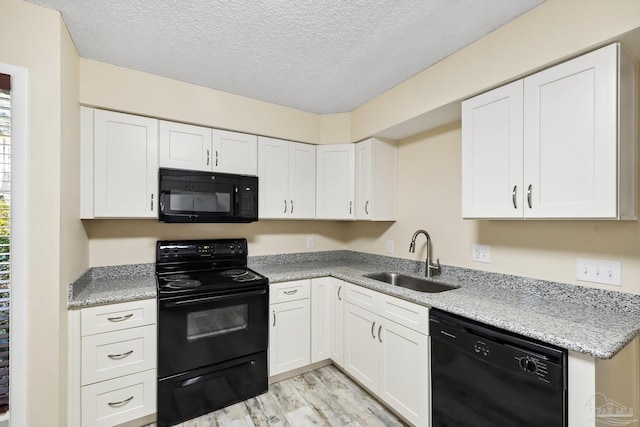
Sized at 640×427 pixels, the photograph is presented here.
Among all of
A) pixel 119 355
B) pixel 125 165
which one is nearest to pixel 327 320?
pixel 119 355

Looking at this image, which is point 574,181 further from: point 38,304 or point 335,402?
point 38,304

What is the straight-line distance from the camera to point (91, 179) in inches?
77.5

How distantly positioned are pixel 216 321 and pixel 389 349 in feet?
4.04

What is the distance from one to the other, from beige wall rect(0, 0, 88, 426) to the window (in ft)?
0.32

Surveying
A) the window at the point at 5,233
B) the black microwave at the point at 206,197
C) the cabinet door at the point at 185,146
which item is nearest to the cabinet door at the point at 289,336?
the black microwave at the point at 206,197

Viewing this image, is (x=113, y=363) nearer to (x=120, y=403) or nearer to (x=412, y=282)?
(x=120, y=403)

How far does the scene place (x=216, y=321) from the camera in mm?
2066

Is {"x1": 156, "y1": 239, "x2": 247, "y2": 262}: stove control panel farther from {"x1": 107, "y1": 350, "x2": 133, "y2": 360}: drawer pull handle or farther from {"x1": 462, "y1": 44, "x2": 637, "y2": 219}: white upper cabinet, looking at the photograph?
{"x1": 462, "y1": 44, "x2": 637, "y2": 219}: white upper cabinet

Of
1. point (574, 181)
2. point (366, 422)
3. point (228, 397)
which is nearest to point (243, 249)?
point (228, 397)

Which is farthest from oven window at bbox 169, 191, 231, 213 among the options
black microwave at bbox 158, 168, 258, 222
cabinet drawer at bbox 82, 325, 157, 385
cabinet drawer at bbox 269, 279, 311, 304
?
cabinet drawer at bbox 82, 325, 157, 385

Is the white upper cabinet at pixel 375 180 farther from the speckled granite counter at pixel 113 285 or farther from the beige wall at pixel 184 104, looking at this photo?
the speckled granite counter at pixel 113 285

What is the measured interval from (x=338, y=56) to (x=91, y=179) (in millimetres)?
1866

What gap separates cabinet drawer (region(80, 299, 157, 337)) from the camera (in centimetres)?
171

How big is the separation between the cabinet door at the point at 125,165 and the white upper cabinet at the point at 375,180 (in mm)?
1739
